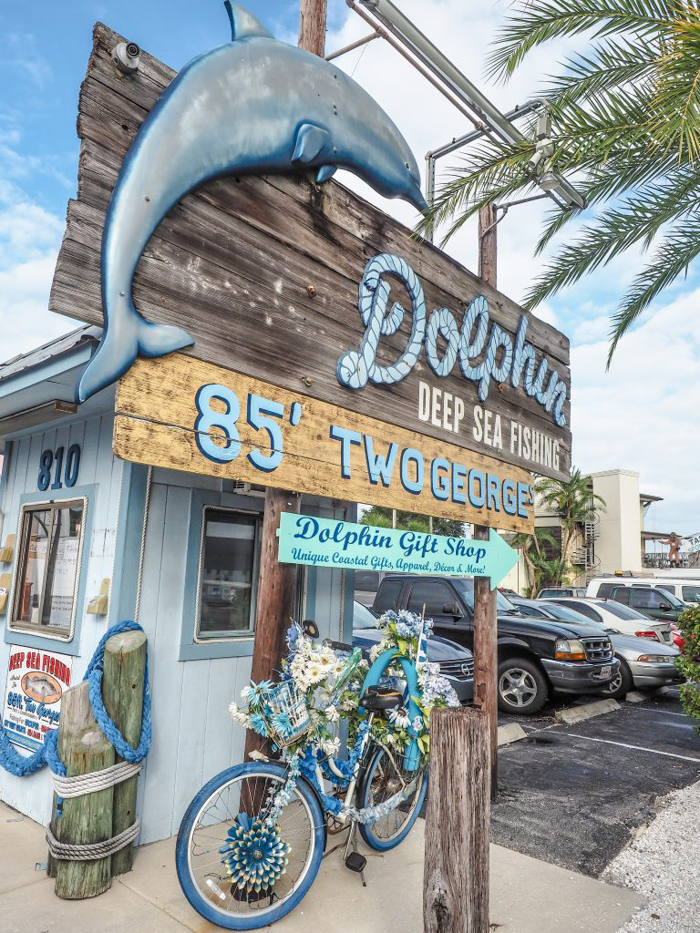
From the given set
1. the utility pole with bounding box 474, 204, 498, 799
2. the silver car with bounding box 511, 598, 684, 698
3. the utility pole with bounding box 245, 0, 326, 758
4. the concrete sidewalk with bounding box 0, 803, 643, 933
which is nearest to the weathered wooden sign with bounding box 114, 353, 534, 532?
the utility pole with bounding box 245, 0, 326, 758

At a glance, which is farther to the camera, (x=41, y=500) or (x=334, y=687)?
(x=41, y=500)

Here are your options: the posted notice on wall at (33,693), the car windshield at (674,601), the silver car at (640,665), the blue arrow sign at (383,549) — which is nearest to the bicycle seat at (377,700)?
the blue arrow sign at (383,549)

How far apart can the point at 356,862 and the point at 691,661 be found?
15.4ft

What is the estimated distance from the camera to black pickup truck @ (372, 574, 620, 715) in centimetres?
905

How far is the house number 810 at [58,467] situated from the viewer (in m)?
4.90

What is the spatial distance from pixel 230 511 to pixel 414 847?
2.62m

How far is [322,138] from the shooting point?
3.90m

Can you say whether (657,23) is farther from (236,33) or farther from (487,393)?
(236,33)

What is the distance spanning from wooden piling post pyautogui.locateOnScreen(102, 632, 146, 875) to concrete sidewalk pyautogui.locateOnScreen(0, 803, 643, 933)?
29 centimetres

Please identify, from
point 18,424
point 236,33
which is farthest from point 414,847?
point 236,33

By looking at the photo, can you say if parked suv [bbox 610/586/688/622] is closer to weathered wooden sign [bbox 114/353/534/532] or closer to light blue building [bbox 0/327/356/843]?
weathered wooden sign [bbox 114/353/534/532]

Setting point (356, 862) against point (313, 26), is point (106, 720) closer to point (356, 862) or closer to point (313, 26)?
point (356, 862)

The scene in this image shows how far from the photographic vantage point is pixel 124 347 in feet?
9.87

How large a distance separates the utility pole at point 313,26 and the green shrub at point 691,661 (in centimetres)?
635
